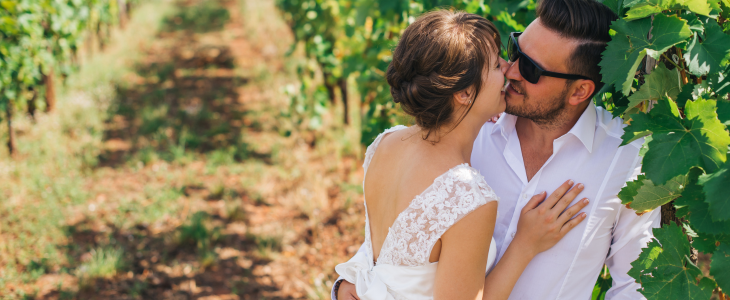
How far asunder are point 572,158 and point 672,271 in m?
0.54

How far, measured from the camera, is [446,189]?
4.85 feet

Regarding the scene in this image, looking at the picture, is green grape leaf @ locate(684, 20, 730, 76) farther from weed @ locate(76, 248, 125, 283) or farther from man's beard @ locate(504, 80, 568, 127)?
weed @ locate(76, 248, 125, 283)

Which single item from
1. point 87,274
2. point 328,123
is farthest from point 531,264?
point 328,123

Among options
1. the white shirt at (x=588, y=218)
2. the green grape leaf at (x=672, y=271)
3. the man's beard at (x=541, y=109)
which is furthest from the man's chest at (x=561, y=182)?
the green grape leaf at (x=672, y=271)

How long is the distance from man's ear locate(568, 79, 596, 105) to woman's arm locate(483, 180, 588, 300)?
0.31 meters

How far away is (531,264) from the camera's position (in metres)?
1.64

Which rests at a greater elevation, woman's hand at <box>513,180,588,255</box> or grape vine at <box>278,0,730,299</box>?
grape vine at <box>278,0,730,299</box>

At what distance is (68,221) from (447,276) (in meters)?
4.41

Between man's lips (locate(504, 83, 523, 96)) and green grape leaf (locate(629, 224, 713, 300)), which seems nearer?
green grape leaf (locate(629, 224, 713, 300))

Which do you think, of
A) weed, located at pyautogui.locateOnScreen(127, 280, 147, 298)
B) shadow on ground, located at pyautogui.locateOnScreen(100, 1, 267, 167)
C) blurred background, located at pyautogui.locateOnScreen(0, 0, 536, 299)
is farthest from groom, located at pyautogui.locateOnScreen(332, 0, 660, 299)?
shadow on ground, located at pyautogui.locateOnScreen(100, 1, 267, 167)

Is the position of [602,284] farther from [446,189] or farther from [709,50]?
[709,50]

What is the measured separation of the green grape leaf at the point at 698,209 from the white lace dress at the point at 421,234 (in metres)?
0.50

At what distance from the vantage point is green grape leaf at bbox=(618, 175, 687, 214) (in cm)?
122

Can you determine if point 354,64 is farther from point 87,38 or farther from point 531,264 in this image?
point 87,38
